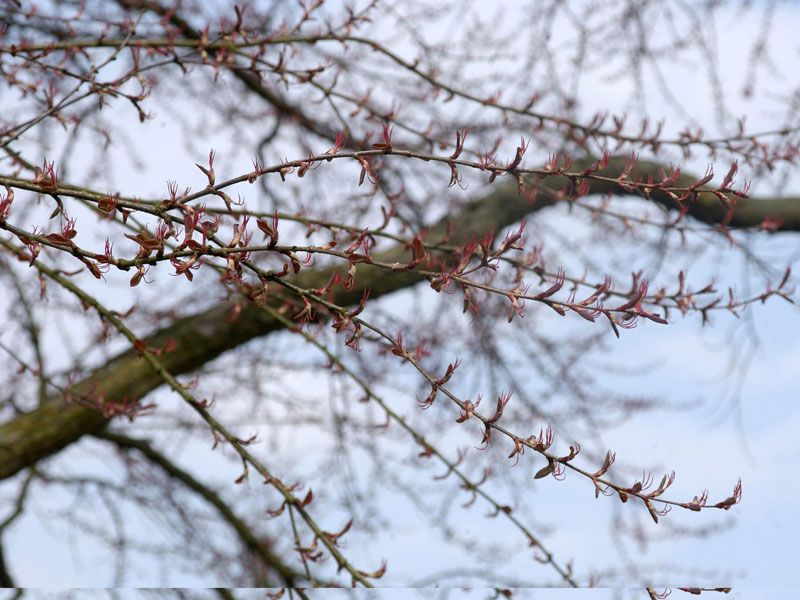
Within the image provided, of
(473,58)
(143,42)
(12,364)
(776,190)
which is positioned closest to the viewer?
(143,42)

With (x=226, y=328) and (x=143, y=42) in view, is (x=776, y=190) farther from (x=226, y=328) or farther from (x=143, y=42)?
(x=143, y=42)

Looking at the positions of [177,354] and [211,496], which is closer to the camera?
[177,354]

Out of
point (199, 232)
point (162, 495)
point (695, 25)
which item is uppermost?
point (695, 25)

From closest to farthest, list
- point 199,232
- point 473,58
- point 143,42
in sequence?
point 199,232 → point 143,42 → point 473,58

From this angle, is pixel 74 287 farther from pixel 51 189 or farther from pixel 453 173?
pixel 453 173

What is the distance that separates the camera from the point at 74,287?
1582 millimetres

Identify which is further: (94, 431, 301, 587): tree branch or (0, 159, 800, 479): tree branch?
(94, 431, 301, 587): tree branch

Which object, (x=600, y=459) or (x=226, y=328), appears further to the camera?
(x=600, y=459)

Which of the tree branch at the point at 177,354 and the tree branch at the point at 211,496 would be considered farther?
the tree branch at the point at 211,496

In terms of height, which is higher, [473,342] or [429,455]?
[473,342]

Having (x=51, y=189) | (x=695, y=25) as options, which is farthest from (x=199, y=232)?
(x=695, y=25)

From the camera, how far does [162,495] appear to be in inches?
149

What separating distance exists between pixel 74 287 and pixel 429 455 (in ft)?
2.51

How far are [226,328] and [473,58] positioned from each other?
1.43 meters
